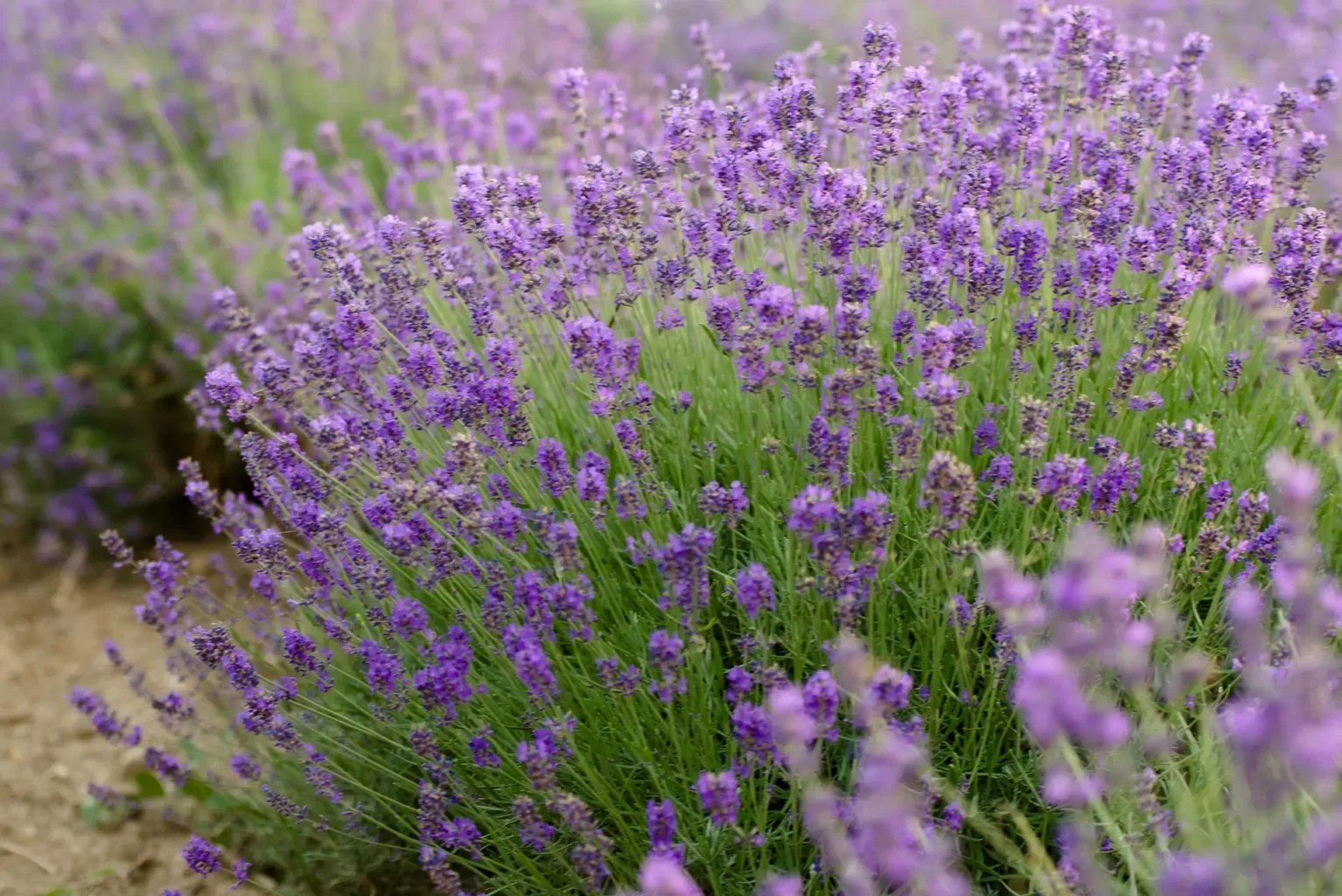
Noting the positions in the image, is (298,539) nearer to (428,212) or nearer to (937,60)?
(428,212)

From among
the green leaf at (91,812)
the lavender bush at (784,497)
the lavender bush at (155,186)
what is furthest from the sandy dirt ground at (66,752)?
the lavender bush at (784,497)

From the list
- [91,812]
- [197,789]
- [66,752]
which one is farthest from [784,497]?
[66,752]

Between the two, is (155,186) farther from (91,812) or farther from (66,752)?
(91,812)

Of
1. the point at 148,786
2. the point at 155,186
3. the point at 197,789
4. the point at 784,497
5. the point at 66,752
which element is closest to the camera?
the point at 784,497

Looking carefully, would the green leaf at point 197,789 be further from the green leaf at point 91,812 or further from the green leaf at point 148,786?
the green leaf at point 91,812

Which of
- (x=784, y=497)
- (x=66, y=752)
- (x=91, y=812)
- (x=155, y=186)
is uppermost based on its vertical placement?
(x=155, y=186)

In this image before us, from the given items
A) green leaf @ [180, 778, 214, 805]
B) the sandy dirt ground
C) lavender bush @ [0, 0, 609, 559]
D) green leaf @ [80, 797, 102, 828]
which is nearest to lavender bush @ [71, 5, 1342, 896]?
green leaf @ [180, 778, 214, 805]

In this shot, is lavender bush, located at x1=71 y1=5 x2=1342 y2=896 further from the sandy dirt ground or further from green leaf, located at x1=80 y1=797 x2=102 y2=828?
green leaf, located at x1=80 y1=797 x2=102 y2=828

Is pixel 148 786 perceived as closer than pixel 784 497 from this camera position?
No
